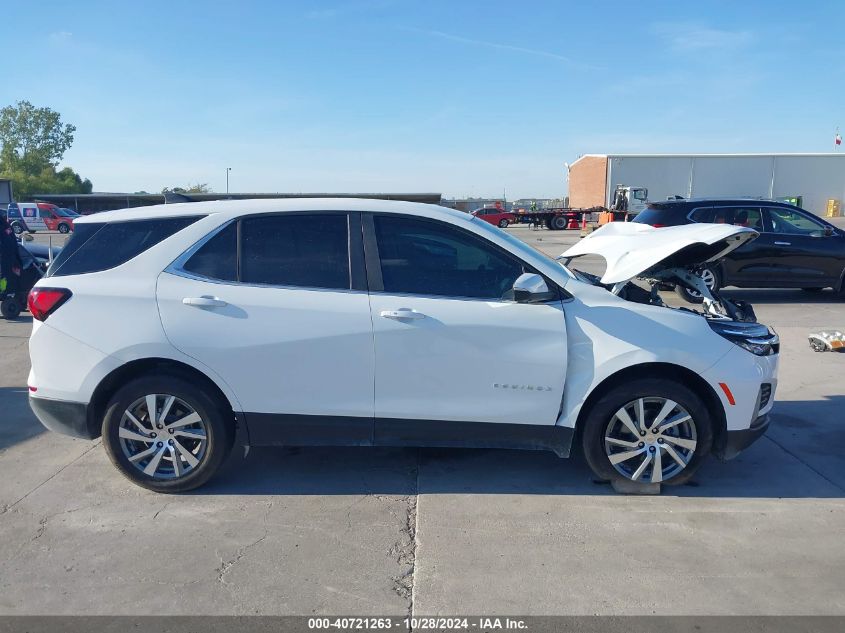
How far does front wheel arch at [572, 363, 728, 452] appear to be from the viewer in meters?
4.25

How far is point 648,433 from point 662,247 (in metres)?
1.23

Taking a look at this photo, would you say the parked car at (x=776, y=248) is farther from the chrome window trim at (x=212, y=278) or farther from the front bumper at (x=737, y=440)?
the chrome window trim at (x=212, y=278)

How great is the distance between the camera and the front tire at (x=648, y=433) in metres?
4.21

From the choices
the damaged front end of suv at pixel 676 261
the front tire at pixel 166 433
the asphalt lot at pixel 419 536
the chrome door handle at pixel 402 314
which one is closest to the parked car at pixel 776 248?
the damaged front end of suv at pixel 676 261

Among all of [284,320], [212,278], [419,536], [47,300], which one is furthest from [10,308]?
[419,536]

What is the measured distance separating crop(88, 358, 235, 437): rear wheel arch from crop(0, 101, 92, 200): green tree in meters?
86.2

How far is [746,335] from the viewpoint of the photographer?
4.30 metres

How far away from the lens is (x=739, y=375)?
419 centimetres

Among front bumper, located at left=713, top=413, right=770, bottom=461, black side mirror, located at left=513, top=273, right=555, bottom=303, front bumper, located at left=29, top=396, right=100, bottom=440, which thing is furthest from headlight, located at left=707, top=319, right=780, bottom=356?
front bumper, located at left=29, top=396, right=100, bottom=440

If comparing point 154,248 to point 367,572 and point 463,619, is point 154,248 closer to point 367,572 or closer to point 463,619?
point 367,572

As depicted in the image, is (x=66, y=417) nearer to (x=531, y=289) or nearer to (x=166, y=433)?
(x=166, y=433)

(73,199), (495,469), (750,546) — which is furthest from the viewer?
(73,199)

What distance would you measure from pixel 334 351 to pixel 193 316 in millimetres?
912

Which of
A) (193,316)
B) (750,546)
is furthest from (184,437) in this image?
(750,546)
